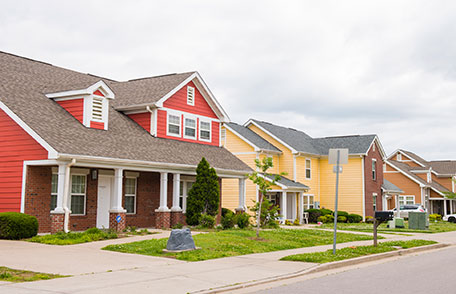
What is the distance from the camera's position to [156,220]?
23016mm

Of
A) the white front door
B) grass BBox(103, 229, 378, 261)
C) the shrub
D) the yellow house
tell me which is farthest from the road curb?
the shrub

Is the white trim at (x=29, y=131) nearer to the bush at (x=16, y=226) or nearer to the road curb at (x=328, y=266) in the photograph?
the bush at (x=16, y=226)

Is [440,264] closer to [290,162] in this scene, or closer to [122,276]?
[122,276]

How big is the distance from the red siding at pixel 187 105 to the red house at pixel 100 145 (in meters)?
0.02

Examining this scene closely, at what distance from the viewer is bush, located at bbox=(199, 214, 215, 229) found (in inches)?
917

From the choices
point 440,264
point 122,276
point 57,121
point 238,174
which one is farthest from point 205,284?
point 238,174

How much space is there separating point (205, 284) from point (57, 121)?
13137 mm

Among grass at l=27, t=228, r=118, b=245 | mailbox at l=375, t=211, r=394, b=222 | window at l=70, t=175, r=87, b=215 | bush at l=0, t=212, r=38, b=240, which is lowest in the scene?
grass at l=27, t=228, r=118, b=245

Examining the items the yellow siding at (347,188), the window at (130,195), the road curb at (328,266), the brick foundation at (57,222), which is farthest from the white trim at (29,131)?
the yellow siding at (347,188)

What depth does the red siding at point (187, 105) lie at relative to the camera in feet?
87.4

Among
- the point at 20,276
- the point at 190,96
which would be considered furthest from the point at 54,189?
the point at 20,276

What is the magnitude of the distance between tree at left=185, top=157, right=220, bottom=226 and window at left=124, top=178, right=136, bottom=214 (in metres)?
2.63

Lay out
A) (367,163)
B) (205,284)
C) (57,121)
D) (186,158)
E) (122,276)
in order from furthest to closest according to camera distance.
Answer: (367,163) < (186,158) < (57,121) < (122,276) < (205,284)

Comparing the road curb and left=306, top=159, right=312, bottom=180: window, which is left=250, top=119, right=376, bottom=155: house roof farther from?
the road curb
